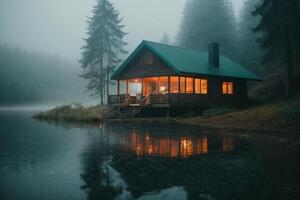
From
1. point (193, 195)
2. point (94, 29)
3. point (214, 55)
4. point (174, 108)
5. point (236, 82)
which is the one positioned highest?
point (94, 29)

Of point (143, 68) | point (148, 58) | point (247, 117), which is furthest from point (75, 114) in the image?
point (247, 117)

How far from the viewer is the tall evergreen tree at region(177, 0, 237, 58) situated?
174 ft

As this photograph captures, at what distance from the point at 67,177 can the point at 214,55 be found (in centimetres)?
2965

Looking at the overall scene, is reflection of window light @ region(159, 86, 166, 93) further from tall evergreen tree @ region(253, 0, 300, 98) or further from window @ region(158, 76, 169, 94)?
tall evergreen tree @ region(253, 0, 300, 98)

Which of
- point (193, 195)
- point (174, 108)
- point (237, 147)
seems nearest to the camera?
point (193, 195)

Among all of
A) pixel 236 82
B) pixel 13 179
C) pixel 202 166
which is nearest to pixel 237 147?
pixel 202 166

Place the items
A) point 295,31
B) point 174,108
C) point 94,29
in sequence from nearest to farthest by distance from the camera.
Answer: point 295,31
point 174,108
point 94,29

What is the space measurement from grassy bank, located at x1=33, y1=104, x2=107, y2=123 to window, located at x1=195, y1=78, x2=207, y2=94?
Answer: 9.63 meters

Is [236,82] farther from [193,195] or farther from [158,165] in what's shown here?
[193,195]

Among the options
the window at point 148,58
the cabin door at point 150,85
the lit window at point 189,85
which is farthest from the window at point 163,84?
the lit window at point 189,85

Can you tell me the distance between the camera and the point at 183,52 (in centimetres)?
3491

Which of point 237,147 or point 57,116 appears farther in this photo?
point 57,116

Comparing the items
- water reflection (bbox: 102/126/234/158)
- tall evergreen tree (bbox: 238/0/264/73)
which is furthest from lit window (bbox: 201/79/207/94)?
water reflection (bbox: 102/126/234/158)

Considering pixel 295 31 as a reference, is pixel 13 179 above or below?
below
